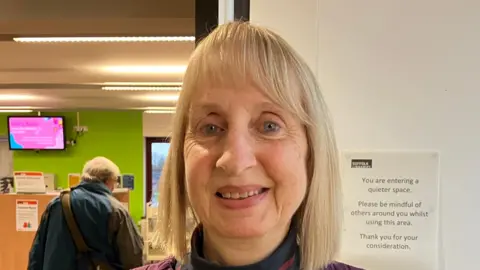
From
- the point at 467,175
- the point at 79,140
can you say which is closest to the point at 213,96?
the point at 467,175

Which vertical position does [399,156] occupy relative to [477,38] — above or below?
below

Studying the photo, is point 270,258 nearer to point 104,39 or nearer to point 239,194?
point 239,194

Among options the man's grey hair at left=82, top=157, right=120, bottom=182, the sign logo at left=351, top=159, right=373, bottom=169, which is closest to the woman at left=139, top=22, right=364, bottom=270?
the sign logo at left=351, top=159, right=373, bottom=169

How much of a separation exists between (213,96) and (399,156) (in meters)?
0.60

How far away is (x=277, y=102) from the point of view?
0.80m

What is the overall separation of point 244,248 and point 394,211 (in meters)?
0.53

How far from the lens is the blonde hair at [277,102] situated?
2.65 ft

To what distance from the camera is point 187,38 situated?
3064mm

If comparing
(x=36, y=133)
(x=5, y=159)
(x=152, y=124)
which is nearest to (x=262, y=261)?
(x=152, y=124)

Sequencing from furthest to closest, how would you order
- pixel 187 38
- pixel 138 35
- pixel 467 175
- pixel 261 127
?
pixel 187 38, pixel 138 35, pixel 467 175, pixel 261 127

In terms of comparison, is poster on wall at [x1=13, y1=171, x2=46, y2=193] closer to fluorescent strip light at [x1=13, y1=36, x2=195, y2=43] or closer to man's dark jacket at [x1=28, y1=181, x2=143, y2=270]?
man's dark jacket at [x1=28, y1=181, x2=143, y2=270]

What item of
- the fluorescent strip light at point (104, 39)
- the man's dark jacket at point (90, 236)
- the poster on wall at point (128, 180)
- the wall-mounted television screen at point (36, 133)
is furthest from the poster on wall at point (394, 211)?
the wall-mounted television screen at point (36, 133)

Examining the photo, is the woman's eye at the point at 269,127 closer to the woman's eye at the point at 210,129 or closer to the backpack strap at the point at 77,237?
the woman's eye at the point at 210,129

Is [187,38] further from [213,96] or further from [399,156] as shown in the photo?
[213,96]
